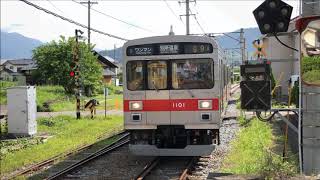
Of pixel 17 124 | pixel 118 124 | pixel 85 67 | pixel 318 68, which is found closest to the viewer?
pixel 318 68

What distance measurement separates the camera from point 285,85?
→ 34781mm

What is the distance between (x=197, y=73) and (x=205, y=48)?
0.62m

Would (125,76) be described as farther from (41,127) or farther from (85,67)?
(85,67)

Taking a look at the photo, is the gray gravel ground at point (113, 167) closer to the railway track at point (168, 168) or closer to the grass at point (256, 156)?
the railway track at point (168, 168)

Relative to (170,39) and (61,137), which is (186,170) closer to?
(170,39)

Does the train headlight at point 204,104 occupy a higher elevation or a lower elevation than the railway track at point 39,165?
higher

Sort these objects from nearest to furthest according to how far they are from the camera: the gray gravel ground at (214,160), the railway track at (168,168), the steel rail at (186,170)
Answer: the steel rail at (186,170)
the railway track at (168,168)
the gray gravel ground at (214,160)

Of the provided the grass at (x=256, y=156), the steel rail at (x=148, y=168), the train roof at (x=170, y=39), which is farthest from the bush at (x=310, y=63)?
the train roof at (x=170, y=39)

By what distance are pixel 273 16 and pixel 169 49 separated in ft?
15.2

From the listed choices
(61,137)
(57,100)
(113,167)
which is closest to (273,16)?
(113,167)

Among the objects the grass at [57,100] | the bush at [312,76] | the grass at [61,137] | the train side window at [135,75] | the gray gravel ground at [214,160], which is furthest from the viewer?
the grass at [57,100]

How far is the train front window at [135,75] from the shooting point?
11.6 metres

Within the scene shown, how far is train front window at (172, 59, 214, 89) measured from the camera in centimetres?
1127

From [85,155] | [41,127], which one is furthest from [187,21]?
[85,155]
